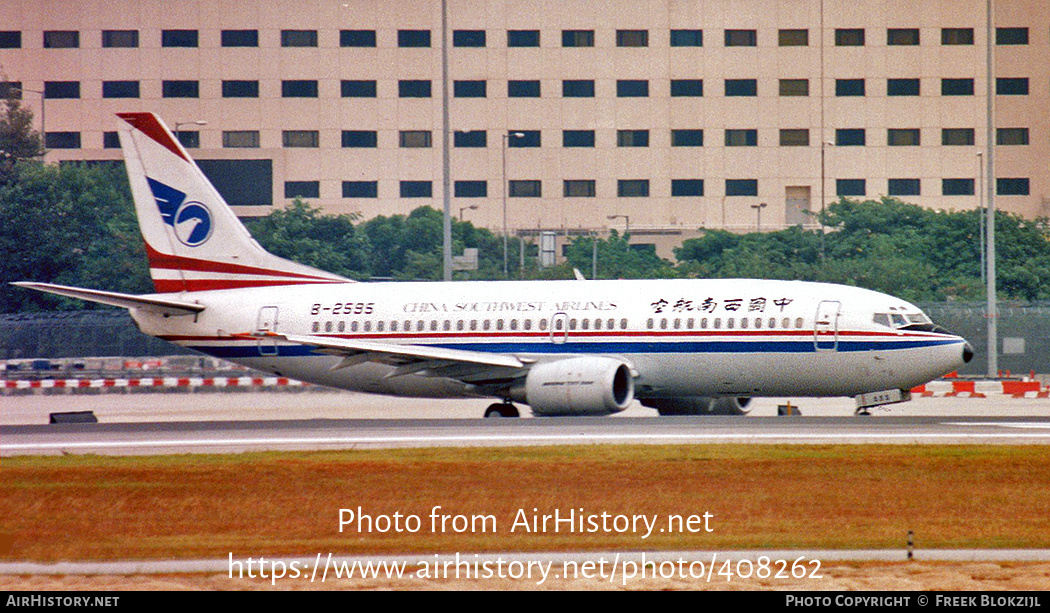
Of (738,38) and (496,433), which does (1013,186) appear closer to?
(738,38)

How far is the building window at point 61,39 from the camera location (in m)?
111

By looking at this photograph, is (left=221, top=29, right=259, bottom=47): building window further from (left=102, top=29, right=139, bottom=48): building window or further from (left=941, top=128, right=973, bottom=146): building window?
(left=941, top=128, right=973, bottom=146): building window

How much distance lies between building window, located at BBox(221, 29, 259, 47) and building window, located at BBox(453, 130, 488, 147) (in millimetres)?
17203

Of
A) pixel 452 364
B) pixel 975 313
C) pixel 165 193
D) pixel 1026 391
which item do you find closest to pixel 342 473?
pixel 452 364

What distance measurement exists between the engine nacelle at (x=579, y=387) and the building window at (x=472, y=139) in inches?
3007

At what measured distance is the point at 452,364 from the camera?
117ft

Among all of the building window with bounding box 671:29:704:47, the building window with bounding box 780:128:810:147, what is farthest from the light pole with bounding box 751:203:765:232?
the building window with bounding box 671:29:704:47

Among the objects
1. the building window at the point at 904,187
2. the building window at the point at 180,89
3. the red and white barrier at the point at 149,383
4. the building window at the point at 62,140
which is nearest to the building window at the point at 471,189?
the building window at the point at 180,89

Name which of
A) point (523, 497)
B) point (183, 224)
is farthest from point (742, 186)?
point (523, 497)

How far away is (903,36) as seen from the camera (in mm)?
109750

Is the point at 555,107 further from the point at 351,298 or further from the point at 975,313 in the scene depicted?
the point at 351,298

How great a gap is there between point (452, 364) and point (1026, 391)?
21.4 m

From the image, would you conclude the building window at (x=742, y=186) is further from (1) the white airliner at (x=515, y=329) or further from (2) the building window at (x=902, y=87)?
(1) the white airliner at (x=515, y=329)

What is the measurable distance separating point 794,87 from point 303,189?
128ft
